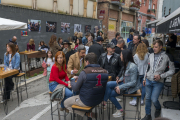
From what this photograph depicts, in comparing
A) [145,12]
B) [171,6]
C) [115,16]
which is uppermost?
[145,12]

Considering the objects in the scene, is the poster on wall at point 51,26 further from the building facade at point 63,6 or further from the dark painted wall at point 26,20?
the building facade at point 63,6

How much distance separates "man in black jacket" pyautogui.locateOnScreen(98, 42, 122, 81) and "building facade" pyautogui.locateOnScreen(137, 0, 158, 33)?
93.2 ft

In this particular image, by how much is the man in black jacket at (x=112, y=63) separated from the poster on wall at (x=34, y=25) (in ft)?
29.8

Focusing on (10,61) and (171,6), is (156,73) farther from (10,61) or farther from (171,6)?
(171,6)

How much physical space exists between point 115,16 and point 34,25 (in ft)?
48.2

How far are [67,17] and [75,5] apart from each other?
1.83 meters

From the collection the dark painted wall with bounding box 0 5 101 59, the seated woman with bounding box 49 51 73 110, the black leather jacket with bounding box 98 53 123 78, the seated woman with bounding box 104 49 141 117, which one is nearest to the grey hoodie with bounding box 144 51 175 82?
the seated woman with bounding box 104 49 141 117

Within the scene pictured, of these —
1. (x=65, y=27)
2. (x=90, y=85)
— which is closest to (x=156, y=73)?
(x=90, y=85)

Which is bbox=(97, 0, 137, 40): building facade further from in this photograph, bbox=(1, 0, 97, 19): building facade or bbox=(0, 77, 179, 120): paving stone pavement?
bbox=(0, 77, 179, 120): paving stone pavement

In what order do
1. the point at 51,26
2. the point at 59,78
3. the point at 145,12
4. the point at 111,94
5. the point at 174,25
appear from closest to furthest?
the point at 174,25
the point at 111,94
the point at 59,78
the point at 51,26
the point at 145,12

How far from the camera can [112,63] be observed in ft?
16.2

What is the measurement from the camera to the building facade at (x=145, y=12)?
3223 cm

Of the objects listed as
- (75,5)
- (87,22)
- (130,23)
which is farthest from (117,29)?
(75,5)

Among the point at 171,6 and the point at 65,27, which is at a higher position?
the point at 171,6
